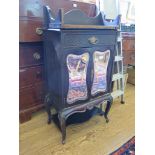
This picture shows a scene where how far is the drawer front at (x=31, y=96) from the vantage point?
1.86 m

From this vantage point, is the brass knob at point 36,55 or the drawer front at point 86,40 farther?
the brass knob at point 36,55

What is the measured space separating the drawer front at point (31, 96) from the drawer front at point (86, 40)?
28.6 inches

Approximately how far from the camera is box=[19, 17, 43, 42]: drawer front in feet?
5.57

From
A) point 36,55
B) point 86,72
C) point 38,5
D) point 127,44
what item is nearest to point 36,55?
point 36,55

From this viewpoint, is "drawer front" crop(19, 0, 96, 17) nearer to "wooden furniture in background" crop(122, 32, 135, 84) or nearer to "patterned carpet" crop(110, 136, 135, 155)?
"wooden furniture in background" crop(122, 32, 135, 84)

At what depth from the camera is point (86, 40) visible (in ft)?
5.03

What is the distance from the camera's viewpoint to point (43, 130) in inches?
70.1

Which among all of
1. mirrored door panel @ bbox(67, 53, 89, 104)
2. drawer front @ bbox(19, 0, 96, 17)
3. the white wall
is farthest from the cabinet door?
the white wall

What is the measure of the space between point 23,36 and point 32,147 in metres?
0.97

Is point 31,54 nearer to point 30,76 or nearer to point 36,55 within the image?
point 36,55

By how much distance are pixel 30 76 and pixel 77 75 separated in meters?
0.58

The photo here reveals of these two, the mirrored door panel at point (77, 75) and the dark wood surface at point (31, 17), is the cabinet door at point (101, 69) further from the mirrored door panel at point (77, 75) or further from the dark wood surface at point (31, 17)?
the dark wood surface at point (31, 17)

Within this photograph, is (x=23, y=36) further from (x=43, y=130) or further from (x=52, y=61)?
(x=43, y=130)

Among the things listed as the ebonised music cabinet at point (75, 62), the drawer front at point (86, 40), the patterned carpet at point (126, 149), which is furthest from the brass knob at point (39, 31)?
the patterned carpet at point (126, 149)
